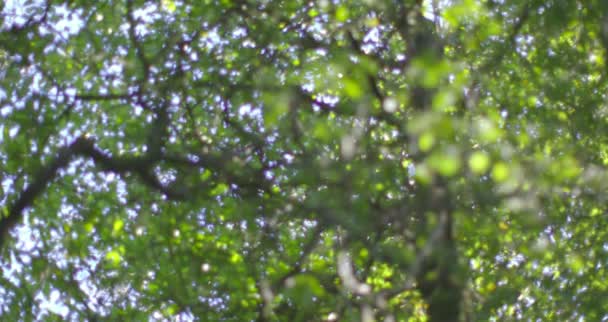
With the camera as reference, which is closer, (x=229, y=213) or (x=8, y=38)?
(x=229, y=213)

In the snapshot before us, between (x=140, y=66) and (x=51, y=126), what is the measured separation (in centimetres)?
127

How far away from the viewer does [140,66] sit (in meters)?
9.54

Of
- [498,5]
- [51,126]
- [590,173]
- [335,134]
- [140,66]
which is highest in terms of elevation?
[498,5]

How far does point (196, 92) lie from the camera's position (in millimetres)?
9344

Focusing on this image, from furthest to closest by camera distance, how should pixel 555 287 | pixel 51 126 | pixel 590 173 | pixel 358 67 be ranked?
pixel 555 287, pixel 51 126, pixel 590 173, pixel 358 67

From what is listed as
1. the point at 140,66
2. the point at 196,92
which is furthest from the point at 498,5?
the point at 140,66

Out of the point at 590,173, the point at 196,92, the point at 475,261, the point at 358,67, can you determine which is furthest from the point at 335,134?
the point at 475,261

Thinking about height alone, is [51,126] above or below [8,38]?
below

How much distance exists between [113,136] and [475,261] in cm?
522

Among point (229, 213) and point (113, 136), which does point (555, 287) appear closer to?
point (229, 213)

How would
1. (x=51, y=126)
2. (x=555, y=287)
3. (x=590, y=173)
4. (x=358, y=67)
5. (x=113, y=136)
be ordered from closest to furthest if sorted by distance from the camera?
(x=358, y=67) < (x=590, y=173) < (x=51, y=126) < (x=113, y=136) < (x=555, y=287)

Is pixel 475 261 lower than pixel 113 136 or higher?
lower

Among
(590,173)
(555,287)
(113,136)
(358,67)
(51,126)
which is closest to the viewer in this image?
(358,67)

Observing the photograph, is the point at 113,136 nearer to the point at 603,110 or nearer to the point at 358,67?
the point at 358,67
